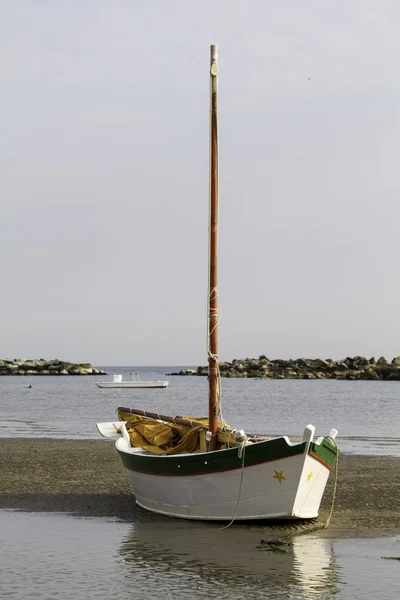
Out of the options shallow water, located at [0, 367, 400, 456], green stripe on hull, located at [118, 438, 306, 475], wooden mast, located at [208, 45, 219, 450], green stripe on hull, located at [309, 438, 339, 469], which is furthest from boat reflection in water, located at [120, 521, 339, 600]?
shallow water, located at [0, 367, 400, 456]

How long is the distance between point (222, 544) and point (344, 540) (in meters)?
2.27

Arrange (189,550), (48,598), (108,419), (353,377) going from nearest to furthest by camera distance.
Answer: (48,598), (189,550), (108,419), (353,377)

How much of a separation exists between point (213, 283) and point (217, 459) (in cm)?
378

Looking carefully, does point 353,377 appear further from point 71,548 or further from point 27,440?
point 71,548

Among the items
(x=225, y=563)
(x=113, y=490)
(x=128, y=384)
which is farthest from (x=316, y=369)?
(x=225, y=563)

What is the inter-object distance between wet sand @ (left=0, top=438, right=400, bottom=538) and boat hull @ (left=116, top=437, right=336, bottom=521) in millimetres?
469

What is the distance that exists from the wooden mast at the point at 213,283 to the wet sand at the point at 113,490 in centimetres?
237

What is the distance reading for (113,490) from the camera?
21.6m

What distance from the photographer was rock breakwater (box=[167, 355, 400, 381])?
14950 cm

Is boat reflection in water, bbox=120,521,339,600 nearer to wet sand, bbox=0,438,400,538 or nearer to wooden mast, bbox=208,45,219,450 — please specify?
wet sand, bbox=0,438,400,538

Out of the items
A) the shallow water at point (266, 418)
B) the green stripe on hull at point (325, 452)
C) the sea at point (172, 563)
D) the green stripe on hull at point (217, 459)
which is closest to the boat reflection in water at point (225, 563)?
the sea at point (172, 563)

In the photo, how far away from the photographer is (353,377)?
495 ft

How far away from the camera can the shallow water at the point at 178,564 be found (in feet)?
39.2

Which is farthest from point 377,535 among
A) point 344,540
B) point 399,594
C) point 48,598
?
point 48,598
